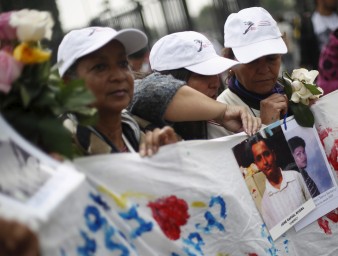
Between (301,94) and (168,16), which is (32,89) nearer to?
(301,94)

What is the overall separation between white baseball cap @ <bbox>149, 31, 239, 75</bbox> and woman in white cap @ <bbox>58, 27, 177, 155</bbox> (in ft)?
1.58

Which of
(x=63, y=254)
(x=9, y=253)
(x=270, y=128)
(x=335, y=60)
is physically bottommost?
(x=335, y=60)

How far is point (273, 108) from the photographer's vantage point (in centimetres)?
288

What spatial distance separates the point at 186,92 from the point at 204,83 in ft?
1.10

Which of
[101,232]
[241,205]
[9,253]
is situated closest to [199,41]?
[241,205]

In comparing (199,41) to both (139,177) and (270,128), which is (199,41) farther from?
(139,177)

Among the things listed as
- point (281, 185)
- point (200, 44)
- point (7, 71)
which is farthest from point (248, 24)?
point (7, 71)

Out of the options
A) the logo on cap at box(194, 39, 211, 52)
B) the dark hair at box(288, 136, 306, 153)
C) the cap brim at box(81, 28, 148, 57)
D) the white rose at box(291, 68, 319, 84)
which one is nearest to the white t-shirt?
the dark hair at box(288, 136, 306, 153)

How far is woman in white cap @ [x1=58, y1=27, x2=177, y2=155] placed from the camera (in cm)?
230

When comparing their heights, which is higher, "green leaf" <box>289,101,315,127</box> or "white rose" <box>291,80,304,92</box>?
"white rose" <box>291,80,304,92</box>

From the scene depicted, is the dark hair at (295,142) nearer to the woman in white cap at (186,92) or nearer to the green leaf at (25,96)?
the woman in white cap at (186,92)

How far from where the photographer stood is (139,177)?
88.4 inches

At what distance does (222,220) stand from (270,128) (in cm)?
54

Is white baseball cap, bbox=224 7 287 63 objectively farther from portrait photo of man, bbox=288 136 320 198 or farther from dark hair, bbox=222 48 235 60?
portrait photo of man, bbox=288 136 320 198
